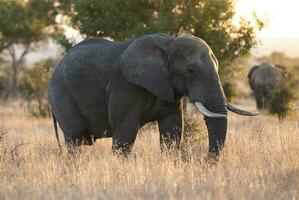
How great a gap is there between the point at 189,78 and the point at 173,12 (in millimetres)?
7835

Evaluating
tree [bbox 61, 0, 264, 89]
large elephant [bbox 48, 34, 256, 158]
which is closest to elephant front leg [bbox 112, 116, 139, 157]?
large elephant [bbox 48, 34, 256, 158]

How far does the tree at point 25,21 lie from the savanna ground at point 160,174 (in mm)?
28399

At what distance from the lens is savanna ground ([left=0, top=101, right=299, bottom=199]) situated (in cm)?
775

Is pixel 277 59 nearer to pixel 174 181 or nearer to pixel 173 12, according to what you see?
pixel 173 12

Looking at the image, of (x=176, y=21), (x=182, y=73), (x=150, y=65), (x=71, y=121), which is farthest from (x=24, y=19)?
(x=182, y=73)

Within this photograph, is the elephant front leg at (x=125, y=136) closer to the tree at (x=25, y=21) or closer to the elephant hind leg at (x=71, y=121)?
the elephant hind leg at (x=71, y=121)

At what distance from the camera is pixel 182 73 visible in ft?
→ 33.3

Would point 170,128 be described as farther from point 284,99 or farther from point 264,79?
point 264,79

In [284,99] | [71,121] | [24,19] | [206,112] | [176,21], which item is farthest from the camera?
[24,19]

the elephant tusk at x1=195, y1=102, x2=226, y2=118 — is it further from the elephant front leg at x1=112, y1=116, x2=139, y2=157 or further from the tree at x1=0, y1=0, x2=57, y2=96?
the tree at x1=0, y1=0, x2=57, y2=96

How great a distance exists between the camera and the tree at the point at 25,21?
39906mm

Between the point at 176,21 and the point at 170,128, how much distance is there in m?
7.11

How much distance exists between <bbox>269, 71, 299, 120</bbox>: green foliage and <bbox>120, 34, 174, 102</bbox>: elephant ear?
11507 millimetres

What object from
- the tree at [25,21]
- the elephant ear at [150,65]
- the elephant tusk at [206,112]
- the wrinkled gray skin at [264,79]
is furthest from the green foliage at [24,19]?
the elephant tusk at [206,112]
